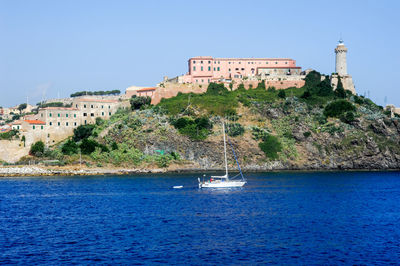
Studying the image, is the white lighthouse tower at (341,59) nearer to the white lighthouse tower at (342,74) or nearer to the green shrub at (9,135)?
the white lighthouse tower at (342,74)

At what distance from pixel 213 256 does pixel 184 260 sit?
1.72m

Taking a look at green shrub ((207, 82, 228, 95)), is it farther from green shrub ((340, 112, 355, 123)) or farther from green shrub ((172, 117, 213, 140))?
green shrub ((340, 112, 355, 123))

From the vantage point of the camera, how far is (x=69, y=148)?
79.8 meters

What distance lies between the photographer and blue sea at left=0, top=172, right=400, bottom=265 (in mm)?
26078

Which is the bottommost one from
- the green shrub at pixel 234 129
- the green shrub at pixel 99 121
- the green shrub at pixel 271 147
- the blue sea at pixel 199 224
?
Result: the blue sea at pixel 199 224

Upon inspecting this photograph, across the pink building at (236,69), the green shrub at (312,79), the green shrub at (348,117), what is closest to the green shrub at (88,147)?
the pink building at (236,69)

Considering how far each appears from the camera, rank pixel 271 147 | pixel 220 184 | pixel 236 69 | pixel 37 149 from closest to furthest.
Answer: pixel 220 184 < pixel 37 149 < pixel 271 147 < pixel 236 69

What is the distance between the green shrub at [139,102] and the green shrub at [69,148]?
740 inches

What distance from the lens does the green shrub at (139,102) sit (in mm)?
96812

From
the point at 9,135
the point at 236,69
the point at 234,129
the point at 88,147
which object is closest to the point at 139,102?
the point at 88,147

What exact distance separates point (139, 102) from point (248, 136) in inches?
959

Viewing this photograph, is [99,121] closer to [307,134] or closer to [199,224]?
[307,134]

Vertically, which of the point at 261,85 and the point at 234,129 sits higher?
the point at 261,85

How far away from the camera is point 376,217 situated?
127ft
